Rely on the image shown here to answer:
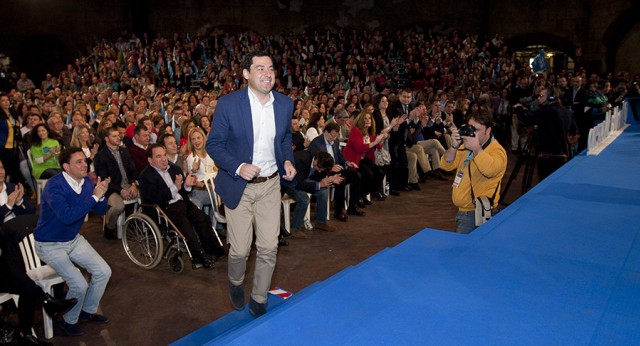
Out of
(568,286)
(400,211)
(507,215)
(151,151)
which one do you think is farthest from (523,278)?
(400,211)

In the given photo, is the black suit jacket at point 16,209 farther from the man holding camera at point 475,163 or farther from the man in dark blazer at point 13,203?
the man holding camera at point 475,163

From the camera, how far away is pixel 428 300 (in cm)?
199

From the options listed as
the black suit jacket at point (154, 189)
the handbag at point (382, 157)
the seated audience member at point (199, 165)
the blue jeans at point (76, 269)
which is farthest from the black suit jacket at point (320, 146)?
the blue jeans at point (76, 269)

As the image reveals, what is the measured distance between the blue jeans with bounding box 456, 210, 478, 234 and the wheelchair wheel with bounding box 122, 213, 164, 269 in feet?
7.75

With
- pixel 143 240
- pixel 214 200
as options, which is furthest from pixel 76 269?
pixel 214 200

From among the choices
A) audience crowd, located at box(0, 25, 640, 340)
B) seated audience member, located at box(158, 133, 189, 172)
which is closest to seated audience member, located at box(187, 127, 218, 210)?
audience crowd, located at box(0, 25, 640, 340)

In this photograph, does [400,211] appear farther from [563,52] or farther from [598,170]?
[563,52]

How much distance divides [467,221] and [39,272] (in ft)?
8.98

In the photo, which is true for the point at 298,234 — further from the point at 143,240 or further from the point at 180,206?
the point at 143,240

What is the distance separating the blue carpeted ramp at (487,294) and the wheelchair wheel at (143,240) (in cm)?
158

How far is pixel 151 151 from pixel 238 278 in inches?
82.4

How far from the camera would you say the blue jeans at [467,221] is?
10.8 feet

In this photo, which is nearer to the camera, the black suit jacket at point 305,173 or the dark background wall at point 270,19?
the black suit jacket at point 305,173

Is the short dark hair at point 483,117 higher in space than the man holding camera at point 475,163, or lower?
higher
